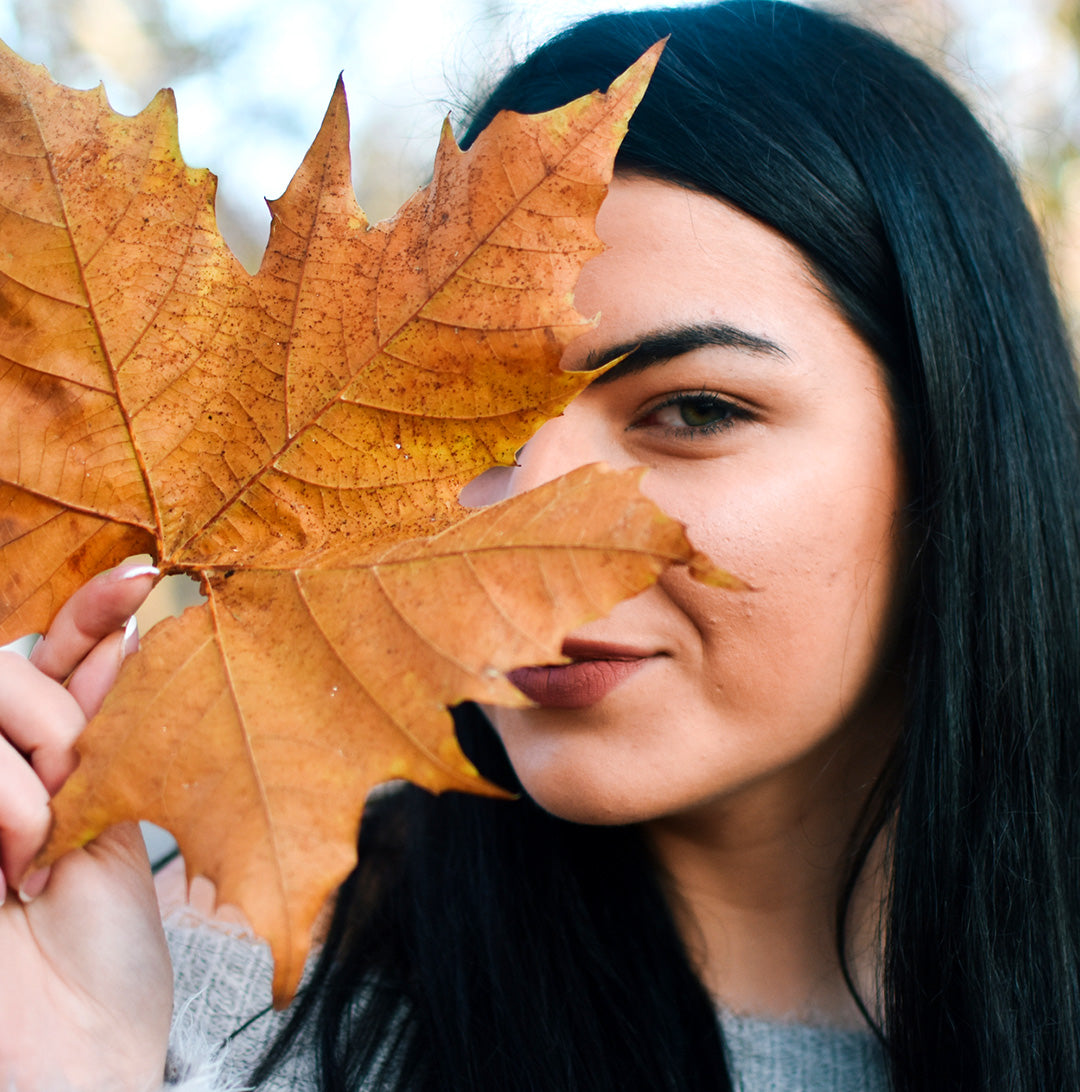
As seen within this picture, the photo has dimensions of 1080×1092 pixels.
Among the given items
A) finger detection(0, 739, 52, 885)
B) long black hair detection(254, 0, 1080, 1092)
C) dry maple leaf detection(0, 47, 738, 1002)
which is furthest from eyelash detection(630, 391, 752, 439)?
finger detection(0, 739, 52, 885)

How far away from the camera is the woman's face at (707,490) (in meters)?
1.04

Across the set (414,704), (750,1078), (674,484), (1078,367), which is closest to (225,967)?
(750,1078)

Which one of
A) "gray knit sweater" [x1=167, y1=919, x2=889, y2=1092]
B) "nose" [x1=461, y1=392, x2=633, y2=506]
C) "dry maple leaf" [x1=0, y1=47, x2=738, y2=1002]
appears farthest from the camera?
"gray knit sweater" [x1=167, y1=919, x2=889, y2=1092]

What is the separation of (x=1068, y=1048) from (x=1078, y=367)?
1270mm

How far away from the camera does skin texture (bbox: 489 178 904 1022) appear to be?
3.42 ft

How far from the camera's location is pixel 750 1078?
56.9 inches

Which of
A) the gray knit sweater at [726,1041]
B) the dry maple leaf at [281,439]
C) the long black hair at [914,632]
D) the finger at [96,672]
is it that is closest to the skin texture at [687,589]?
the long black hair at [914,632]

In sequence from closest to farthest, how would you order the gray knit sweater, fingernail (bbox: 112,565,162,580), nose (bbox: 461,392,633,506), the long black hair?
1. fingernail (bbox: 112,565,162,580)
2. nose (bbox: 461,392,633,506)
3. the long black hair
4. the gray knit sweater

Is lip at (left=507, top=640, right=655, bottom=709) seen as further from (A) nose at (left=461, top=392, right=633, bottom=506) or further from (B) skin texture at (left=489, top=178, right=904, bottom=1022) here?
(A) nose at (left=461, top=392, right=633, bottom=506)

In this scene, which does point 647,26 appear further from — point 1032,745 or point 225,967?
point 225,967

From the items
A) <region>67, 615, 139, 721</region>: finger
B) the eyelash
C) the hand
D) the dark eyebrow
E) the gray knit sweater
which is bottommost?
the gray knit sweater

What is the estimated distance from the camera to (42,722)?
747 mm

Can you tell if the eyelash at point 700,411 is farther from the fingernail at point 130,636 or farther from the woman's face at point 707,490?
the fingernail at point 130,636

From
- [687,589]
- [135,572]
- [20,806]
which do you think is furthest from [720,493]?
[20,806]
